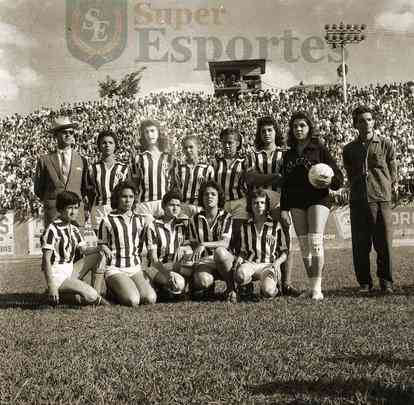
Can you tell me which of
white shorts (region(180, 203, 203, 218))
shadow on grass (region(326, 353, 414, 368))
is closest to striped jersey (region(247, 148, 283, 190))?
white shorts (region(180, 203, 203, 218))

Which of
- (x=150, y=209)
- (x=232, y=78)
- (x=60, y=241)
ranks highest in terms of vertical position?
(x=232, y=78)

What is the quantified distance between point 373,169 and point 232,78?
15081mm

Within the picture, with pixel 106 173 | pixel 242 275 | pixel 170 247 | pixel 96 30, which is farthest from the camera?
pixel 96 30

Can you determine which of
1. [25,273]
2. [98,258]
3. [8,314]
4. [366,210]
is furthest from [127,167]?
[25,273]

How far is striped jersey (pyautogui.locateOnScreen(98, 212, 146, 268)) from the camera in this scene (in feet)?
13.7

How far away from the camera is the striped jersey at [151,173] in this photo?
4586 millimetres

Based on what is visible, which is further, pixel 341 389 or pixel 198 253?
pixel 198 253

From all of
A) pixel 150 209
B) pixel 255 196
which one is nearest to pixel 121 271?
pixel 150 209

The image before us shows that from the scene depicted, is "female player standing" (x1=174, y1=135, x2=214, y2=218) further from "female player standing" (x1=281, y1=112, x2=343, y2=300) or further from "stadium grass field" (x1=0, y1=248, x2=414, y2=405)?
"stadium grass field" (x1=0, y1=248, x2=414, y2=405)

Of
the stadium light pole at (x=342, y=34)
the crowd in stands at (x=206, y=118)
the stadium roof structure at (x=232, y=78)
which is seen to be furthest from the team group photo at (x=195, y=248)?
the stadium roof structure at (x=232, y=78)

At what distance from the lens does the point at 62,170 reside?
4.68 m

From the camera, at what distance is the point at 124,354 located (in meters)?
2.63

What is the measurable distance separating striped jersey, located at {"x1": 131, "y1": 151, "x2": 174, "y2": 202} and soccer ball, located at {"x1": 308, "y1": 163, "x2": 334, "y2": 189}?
1277 mm

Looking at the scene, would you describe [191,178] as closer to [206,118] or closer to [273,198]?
[273,198]
